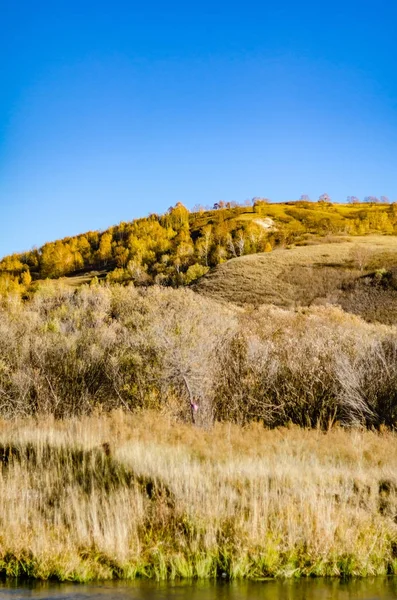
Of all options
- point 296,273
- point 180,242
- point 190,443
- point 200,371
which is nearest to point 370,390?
point 200,371

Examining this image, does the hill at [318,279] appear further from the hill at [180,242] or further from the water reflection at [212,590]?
the water reflection at [212,590]

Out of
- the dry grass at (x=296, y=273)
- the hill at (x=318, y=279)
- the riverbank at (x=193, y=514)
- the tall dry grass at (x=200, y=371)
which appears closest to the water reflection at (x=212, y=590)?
the riverbank at (x=193, y=514)

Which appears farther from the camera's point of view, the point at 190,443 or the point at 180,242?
the point at 180,242

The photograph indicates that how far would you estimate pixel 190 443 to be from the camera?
1313cm

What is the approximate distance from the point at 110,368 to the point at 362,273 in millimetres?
50826

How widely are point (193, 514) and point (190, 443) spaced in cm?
398

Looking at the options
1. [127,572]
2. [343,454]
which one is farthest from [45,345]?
[127,572]

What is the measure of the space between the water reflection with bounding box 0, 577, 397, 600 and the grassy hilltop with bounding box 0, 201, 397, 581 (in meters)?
0.22

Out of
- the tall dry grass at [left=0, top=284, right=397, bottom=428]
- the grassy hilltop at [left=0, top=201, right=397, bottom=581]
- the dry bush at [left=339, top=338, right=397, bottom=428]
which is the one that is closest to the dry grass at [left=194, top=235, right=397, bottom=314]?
the grassy hilltop at [left=0, top=201, right=397, bottom=581]

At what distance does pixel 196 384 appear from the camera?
70.5ft

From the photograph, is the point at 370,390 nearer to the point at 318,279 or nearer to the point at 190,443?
the point at 190,443

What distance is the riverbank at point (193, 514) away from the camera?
28.0 feet

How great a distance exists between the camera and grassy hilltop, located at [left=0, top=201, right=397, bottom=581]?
868 centimetres

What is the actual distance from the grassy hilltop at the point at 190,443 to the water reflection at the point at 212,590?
224 mm
